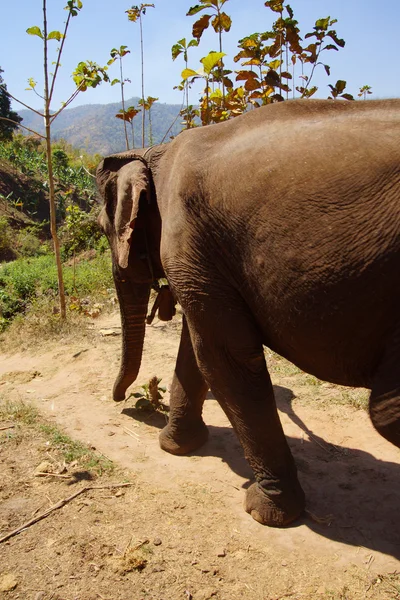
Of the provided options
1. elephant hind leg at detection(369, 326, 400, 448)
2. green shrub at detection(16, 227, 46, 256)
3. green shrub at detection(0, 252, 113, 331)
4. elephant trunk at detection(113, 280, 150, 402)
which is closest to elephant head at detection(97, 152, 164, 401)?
elephant trunk at detection(113, 280, 150, 402)

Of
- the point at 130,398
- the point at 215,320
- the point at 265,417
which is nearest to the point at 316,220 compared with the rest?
the point at 215,320

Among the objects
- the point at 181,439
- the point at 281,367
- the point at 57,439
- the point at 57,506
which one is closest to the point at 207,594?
the point at 57,506

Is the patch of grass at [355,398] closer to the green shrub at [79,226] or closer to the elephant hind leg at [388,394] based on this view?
the elephant hind leg at [388,394]

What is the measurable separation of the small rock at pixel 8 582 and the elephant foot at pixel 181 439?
1.89m

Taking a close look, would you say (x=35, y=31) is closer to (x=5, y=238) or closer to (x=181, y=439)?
(x=181, y=439)

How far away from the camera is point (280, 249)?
271 cm

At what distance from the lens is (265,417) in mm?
3400

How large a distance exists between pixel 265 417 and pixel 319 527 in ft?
2.81

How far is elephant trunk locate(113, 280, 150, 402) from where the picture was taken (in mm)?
4496

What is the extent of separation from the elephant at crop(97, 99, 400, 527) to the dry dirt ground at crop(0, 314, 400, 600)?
341 mm

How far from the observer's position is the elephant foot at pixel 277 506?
3.51 meters

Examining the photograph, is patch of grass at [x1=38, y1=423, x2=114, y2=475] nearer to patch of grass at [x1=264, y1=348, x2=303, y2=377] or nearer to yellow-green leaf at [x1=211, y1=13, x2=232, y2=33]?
patch of grass at [x1=264, y1=348, x2=303, y2=377]

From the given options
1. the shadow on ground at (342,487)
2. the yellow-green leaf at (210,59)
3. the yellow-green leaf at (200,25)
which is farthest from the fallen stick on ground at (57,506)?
the yellow-green leaf at (200,25)

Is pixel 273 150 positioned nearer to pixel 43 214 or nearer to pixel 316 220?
pixel 316 220
